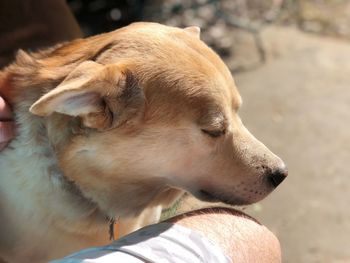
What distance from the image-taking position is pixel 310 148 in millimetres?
4043

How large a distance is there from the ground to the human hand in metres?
1.91

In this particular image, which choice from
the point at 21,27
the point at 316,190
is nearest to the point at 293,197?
the point at 316,190

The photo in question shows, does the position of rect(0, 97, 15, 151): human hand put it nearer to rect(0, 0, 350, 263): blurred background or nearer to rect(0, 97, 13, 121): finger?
rect(0, 97, 13, 121): finger

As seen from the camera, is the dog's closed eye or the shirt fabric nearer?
the shirt fabric

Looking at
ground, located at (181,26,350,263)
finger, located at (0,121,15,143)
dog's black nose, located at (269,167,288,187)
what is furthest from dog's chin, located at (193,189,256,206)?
ground, located at (181,26,350,263)

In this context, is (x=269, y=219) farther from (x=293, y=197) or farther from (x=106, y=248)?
(x=106, y=248)

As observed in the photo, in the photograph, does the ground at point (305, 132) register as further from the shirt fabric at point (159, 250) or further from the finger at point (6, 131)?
the finger at point (6, 131)

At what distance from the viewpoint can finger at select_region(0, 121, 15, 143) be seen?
1965 millimetres

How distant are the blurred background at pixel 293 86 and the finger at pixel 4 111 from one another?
1.87 m

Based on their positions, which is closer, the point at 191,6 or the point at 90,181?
the point at 90,181

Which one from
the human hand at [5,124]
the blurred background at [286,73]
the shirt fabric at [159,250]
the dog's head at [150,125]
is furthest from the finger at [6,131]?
the blurred background at [286,73]

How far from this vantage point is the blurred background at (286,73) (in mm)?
2746

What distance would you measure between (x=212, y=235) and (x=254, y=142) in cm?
44

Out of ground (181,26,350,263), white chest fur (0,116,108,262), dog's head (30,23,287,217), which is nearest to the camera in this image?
dog's head (30,23,287,217)
